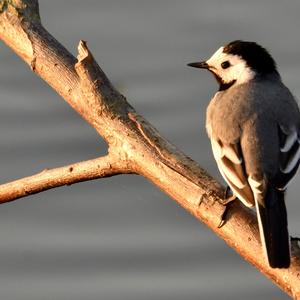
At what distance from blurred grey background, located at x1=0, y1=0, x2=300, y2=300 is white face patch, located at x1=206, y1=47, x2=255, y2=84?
4.01 feet

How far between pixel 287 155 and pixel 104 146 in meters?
2.76

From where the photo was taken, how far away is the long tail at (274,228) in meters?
7.92

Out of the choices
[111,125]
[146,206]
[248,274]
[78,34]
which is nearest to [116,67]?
[78,34]

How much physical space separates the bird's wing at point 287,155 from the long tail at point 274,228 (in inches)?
3.5

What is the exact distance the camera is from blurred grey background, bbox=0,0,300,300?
10.4m

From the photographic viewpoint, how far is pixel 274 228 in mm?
8102

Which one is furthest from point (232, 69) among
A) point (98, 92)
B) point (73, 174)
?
point (73, 174)

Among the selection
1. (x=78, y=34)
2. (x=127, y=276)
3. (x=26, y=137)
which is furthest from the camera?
(x=78, y=34)

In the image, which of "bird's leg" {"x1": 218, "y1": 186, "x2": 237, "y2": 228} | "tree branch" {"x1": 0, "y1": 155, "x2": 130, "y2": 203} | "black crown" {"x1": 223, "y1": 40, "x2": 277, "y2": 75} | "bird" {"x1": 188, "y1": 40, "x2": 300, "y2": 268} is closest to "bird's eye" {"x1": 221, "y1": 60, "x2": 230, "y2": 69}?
"bird" {"x1": 188, "y1": 40, "x2": 300, "y2": 268}

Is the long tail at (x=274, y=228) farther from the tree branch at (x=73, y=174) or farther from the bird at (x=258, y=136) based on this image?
the tree branch at (x=73, y=174)

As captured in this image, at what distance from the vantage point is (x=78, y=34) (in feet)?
39.3

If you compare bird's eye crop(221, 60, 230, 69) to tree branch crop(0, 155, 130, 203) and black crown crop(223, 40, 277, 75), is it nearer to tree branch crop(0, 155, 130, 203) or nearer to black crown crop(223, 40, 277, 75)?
black crown crop(223, 40, 277, 75)

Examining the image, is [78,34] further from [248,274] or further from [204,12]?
[248,274]

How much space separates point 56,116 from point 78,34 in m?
0.93
